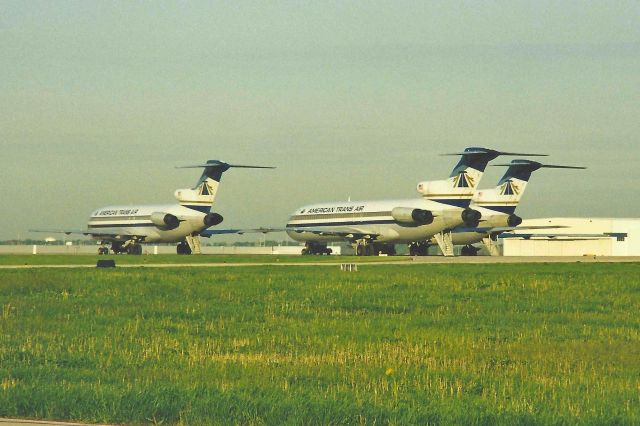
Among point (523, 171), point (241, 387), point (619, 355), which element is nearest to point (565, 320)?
point (619, 355)

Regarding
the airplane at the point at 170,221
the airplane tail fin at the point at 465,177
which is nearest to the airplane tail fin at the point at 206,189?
the airplane at the point at 170,221

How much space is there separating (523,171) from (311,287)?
182ft

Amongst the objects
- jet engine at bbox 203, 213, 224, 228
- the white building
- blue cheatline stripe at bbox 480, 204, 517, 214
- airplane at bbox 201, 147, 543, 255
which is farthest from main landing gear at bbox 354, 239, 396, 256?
the white building

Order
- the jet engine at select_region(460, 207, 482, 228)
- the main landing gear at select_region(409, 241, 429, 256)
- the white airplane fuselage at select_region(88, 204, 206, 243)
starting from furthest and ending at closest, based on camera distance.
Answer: the white airplane fuselage at select_region(88, 204, 206, 243)
the main landing gear at select_region(409, 241, 429, 256)
the jet engine at select_region(460, 207, 482, 228)

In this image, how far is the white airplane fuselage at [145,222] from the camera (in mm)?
89750

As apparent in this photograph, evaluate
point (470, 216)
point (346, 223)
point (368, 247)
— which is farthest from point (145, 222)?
point (470, 216)

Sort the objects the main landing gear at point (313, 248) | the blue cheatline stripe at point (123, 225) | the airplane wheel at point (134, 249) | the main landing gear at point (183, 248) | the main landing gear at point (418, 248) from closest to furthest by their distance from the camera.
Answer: the main landing gear at point (418, 248), the main landing gear at point (183, 248), the blue cheatline stripe at point (123, 225), the main landing gear at point (313, 248), the airplane wheel at point (134, 249)

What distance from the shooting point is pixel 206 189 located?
88.9 metres

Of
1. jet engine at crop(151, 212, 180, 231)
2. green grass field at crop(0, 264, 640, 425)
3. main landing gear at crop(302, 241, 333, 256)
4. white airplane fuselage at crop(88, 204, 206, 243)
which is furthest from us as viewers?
main landing gear at crop(302, 241, 333, 256)

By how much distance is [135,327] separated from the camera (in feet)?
74.4

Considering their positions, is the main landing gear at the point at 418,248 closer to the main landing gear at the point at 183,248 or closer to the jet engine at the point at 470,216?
the jet engine at the point at 470,216

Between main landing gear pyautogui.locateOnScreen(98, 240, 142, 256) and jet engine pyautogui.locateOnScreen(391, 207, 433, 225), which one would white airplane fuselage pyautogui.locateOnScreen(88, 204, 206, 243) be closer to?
main landing gear pyautogui.locateOnScreen(98, 240, 142, 256)

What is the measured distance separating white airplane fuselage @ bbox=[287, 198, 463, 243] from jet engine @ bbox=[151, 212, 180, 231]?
422 inches

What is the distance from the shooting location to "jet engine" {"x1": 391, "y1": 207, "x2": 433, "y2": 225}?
79188 millimetres
